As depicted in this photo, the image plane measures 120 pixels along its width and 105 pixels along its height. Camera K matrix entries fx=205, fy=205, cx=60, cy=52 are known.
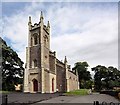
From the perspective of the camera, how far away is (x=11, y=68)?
45625mm

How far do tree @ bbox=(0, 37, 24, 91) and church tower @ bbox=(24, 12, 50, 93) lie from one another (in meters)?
3.09

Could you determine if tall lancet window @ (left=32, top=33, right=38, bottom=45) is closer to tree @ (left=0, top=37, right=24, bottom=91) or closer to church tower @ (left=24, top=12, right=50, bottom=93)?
church tower @ (left=24, top=12, right=50, bottom=93)

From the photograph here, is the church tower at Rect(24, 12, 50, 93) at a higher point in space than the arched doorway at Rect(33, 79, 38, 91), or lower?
higher

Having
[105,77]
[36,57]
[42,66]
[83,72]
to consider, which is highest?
[36,57]

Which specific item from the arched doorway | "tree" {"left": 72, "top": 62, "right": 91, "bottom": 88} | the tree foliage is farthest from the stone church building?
"tree" {"left": 72, "top": 62, "right": 91, "bottom": 88}

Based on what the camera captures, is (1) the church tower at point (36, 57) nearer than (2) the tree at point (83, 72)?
Yes

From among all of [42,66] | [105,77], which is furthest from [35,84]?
[105,77]

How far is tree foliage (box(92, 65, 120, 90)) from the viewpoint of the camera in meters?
74.0

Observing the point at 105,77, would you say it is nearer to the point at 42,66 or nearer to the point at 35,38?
the point at 35,38

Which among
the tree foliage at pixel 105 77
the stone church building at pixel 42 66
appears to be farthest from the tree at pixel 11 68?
the tree foliage at pixel 105 77

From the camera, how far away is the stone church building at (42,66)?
43.1 metres

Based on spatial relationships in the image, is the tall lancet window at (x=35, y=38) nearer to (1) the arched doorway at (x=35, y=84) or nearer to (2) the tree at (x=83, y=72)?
(1) the arched doorway at (x=35, y=84)

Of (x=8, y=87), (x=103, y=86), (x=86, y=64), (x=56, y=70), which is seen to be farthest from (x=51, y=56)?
(x=86, y=64)

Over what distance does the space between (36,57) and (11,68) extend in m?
6.22
